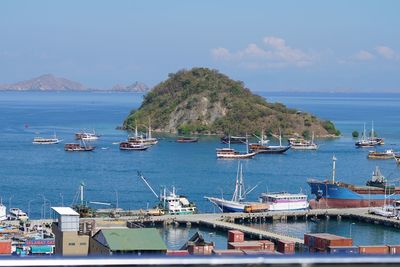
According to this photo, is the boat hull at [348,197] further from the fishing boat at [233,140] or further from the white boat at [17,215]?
the fishing boat at [233,140]

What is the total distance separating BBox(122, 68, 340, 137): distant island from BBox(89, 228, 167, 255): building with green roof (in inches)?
1478

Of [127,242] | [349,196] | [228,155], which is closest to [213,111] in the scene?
[228,155]

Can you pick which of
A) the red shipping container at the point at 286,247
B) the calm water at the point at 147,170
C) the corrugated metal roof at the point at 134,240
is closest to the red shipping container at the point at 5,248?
the corrugated metal roof at the point at 134,240

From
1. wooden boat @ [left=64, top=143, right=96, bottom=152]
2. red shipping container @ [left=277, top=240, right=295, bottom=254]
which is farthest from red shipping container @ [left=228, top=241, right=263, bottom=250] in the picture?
wooden boat @ [left=64, top=143, right=96, bottom=152]

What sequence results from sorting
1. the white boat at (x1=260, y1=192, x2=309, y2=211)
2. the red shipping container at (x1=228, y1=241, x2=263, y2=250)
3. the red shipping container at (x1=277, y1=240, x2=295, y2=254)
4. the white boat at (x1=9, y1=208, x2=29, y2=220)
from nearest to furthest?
the red shipping container at (x1=228, y1=241, x2=263, y2=250), the red shipping container at (x1=277, y1=240, x2=295, y2=254), the white boat at (x1=9, y1=208, x2=29, y2=220), the white boat at (x1=260, y1=192, x2=309, y2=211)

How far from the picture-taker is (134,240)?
368 inches

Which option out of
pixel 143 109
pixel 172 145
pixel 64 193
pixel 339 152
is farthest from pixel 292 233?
pixel 143 109

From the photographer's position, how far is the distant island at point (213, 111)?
48.5m

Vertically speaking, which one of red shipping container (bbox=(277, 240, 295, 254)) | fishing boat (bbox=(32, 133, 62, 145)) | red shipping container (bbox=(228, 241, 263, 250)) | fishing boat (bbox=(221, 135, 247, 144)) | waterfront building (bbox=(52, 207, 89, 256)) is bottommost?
red shipping container (bbox=(277, 240, 295, 254))

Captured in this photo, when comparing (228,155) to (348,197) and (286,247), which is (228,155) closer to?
(348,197)

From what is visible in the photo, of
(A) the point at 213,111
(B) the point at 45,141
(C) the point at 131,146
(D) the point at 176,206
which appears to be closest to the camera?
(D) the point at 176,206

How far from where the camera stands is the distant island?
48500 millimetres

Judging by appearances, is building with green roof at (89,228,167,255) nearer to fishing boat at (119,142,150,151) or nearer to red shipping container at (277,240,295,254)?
red shipping container at (277,240,295,254)

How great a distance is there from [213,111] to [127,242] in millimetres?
42669
